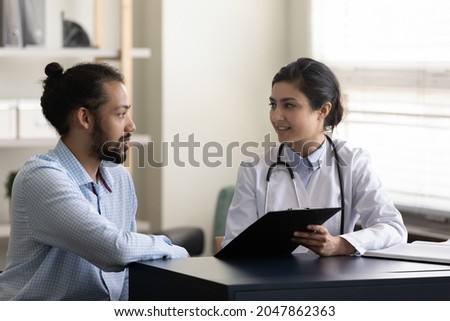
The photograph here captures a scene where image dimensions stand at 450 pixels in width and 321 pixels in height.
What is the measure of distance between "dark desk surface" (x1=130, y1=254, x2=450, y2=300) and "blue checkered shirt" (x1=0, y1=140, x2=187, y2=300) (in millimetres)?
70

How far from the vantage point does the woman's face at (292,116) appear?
105 inches

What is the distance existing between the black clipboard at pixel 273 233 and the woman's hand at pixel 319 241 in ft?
0.05

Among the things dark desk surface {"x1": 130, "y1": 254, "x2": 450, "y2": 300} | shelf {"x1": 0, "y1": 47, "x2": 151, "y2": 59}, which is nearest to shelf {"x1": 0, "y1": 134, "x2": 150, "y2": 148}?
shelf {"x1": 0, "y1": 47, "x2": 151, "y2": 59}

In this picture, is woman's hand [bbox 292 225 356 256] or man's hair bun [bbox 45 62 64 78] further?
man's hair bun [bbox 45 62 64 78]

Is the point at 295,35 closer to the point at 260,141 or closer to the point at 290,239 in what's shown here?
the point at 260,141

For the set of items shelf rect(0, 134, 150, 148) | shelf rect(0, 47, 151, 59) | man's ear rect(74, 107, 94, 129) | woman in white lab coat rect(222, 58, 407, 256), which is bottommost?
shelf rect(0, 134, 150, 148)

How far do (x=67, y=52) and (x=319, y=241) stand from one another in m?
2.13

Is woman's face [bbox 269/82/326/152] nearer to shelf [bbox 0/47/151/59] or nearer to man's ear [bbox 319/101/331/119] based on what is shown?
man's ear [bbox 319/101/331/119]

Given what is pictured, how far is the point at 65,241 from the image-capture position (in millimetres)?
2119

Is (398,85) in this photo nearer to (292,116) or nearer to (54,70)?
(292,116)

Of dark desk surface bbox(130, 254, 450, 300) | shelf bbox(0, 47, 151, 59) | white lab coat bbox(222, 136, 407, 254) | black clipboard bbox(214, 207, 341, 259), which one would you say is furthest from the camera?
shelf bbox(0, 47, 151, 59)

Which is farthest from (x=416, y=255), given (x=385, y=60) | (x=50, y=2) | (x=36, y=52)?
(x=50, y=2)

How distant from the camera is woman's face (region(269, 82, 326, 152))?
8.75 feet
